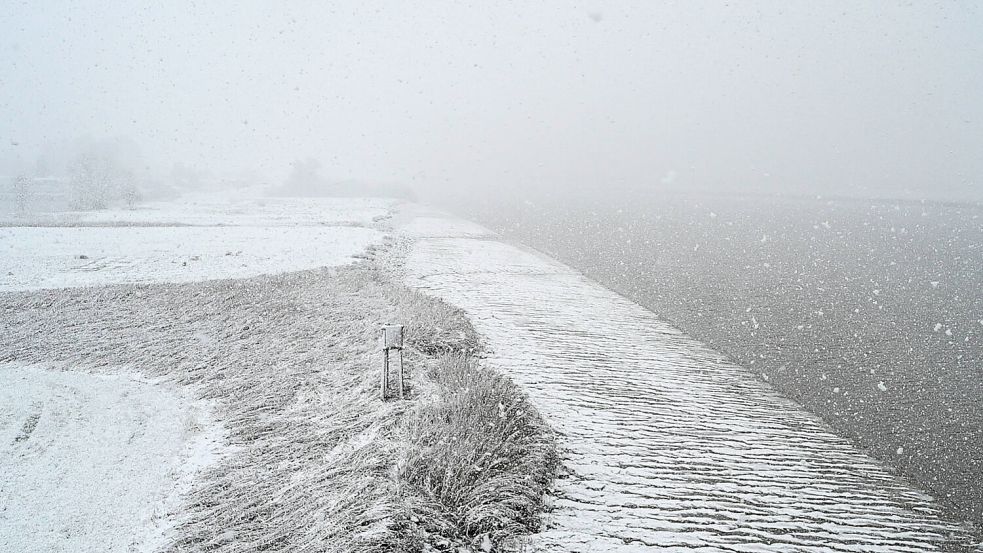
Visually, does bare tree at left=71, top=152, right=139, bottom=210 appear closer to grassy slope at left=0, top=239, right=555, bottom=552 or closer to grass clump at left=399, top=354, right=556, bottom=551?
grassy slope at left=0, top=239, right=555, bottom=552

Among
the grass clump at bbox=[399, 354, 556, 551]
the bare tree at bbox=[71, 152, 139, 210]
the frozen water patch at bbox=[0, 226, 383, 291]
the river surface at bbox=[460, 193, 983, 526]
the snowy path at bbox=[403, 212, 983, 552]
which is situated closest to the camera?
the grass clump at bbox=[399, 354, 556, 551]

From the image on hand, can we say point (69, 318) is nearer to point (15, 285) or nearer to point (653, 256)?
point (15, 285)

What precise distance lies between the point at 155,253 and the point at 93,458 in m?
18.9

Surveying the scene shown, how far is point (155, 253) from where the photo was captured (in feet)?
75.4

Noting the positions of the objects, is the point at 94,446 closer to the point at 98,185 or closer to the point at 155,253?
the point at 155,253

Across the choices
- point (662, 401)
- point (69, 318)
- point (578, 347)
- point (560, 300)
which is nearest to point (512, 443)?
point (662, 401)

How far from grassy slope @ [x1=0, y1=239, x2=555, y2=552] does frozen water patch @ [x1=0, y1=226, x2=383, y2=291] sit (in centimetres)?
307

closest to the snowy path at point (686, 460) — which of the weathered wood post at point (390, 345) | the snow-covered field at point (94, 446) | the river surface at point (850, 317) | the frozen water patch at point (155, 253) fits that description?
the river surface at point (850, 317)

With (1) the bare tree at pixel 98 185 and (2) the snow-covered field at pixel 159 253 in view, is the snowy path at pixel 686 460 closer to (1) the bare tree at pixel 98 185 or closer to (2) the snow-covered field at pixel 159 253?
(2) the snow-covered field at pixel 159 253

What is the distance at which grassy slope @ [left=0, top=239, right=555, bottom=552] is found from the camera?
5414 mm

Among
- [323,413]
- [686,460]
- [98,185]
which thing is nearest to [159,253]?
[323,413]

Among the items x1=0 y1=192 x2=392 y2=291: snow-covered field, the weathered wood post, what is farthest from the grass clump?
x1=0 y1=192 x2=392 y2=291: snow-covered field

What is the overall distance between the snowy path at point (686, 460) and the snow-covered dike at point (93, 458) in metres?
5.08

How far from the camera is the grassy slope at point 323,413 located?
541 centimetres
